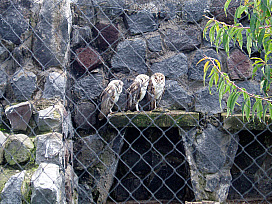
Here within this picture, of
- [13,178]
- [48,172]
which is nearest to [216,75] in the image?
[48,172]

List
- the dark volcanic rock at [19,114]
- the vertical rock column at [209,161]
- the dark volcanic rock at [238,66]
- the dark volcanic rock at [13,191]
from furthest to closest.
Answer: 1. the dark volcanic rock at [238,66]
2. the vertical rock column at [209,161]
3. the dark volcanic rock at [19,114]
4. the dark volcanic rock at [13,191]

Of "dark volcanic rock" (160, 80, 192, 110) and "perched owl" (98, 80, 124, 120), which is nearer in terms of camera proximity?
"perched owl" (98, 80, 124, 120)

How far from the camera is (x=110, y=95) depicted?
265cm

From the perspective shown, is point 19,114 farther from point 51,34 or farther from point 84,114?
point 84,114

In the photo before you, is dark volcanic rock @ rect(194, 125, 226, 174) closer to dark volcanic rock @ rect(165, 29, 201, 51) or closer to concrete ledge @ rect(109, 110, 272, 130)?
concrete ledge @ rect(109, 110, 272, 130)

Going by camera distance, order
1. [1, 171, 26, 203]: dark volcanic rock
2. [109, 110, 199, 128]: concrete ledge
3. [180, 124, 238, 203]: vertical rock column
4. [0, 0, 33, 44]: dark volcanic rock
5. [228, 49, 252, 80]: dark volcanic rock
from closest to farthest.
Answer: [1, 171, 26, 203]: dark volcanic rock, [0, 0, 33, 44]: dark volcanic rock, [109, 110, 199, 128]: concrete ledge, [180, 124, 238, 203]: vertical rock column, [228, 49, 252, 80]: dark volcanic rock

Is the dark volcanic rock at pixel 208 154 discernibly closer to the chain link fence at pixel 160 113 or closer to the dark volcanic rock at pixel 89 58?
the chain link fence at pixel 160 113

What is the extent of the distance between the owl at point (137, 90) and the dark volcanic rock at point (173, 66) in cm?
16

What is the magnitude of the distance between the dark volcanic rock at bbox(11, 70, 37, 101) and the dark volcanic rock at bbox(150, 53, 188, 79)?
41.0 inches

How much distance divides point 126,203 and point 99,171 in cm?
37

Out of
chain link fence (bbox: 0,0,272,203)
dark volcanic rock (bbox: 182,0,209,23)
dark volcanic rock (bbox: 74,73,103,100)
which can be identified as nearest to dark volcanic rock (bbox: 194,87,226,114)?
chain link fence (bbox: 0,0,272,203)

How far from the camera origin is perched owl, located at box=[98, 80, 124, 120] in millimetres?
2664

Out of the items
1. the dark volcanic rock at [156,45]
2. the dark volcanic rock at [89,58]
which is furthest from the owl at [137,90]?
the dark volcanic rock at [89,58]

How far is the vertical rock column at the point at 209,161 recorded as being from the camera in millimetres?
2643
